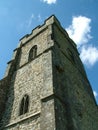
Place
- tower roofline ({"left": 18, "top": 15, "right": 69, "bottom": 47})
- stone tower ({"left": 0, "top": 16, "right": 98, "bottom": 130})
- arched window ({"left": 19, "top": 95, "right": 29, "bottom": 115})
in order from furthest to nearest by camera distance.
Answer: tower roofline ({"left": 18, "top": 15, "right": 69, "bottom": 47}) < arched window ({"left": 19, "top": 95, "right": 29, "bottom": 115}) < stone tower ({"left": 0, "top": 16, "right": 98, "bottom": 130})

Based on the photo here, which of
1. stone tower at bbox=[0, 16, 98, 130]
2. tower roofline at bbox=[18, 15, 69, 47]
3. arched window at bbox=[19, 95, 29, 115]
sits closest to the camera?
stone tower at bbox=[0, 16, 98, 130]

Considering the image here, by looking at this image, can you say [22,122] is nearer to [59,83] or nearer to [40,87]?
[40,87]

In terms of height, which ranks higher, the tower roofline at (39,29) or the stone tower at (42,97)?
the tower roofline at (39,29)

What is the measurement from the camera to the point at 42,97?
27.8ft

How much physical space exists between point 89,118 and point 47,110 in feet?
12.9

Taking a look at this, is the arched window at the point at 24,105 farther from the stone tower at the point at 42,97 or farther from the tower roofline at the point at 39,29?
the tower roofline at the point at 39,29

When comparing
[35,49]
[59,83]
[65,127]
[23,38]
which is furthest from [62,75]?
[23,38]

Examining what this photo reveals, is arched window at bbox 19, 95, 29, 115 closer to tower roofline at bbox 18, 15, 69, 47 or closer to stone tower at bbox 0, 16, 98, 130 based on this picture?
stone tower at bbox 0, 16, 98, 130

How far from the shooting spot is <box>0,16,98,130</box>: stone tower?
791 cm

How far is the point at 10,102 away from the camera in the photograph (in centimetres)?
1110

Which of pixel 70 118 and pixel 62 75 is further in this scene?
pixel 62 75

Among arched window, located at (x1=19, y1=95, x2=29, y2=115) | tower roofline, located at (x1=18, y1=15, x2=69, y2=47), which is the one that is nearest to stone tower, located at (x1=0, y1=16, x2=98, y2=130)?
arched window, located at (x1=19, y1=95, x2=29, y2=115)

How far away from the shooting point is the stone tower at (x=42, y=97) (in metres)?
7.91

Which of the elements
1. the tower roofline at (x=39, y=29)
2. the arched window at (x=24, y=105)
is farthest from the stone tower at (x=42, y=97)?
the tower roofline at (x=39, y=29)
